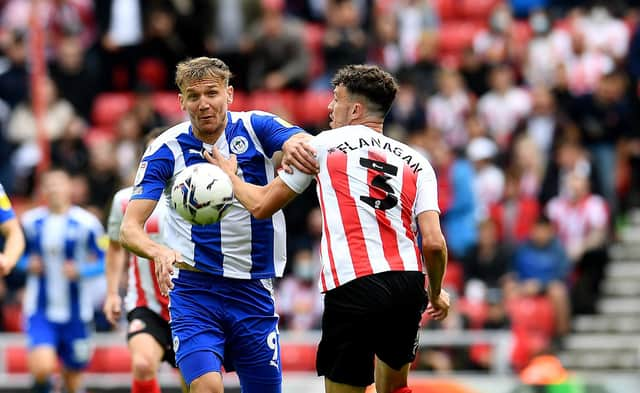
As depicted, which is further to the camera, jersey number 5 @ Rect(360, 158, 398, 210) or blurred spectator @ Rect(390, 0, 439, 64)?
blurred spectator @ Rect(390, 0, 439, 64)

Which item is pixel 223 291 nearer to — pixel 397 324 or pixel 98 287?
pixel 397 324

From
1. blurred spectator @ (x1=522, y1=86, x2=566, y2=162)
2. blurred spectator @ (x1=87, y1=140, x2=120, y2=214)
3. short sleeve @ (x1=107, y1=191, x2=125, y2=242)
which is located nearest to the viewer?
short sleeve @ (x1=107, y1=191, x2=125, y2=242)

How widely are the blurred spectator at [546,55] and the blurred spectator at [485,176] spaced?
5.25ft

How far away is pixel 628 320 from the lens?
668 inches

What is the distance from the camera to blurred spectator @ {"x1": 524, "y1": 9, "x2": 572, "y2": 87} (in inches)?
725

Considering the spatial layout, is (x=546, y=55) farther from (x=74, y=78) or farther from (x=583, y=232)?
(x=74, y=78)

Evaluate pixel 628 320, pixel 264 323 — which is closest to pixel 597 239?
pixel 628 320

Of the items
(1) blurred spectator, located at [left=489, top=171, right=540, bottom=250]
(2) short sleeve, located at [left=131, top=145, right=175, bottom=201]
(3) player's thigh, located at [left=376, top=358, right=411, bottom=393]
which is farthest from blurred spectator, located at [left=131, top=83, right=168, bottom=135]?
(3) player's thigh, located at [left=376, top=358, right=411, bottom=393]

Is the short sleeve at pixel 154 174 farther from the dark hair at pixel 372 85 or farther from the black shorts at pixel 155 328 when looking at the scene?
the black shorts at pixel 155 328

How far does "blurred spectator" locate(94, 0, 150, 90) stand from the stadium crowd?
3 cm

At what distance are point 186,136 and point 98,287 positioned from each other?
860cm

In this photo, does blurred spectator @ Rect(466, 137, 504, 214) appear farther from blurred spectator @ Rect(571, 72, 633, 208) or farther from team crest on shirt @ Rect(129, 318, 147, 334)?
team crest on shirt @ Rect(129, 318, 147, 334)

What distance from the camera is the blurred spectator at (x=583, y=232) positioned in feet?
54.6

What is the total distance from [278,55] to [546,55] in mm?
3698
